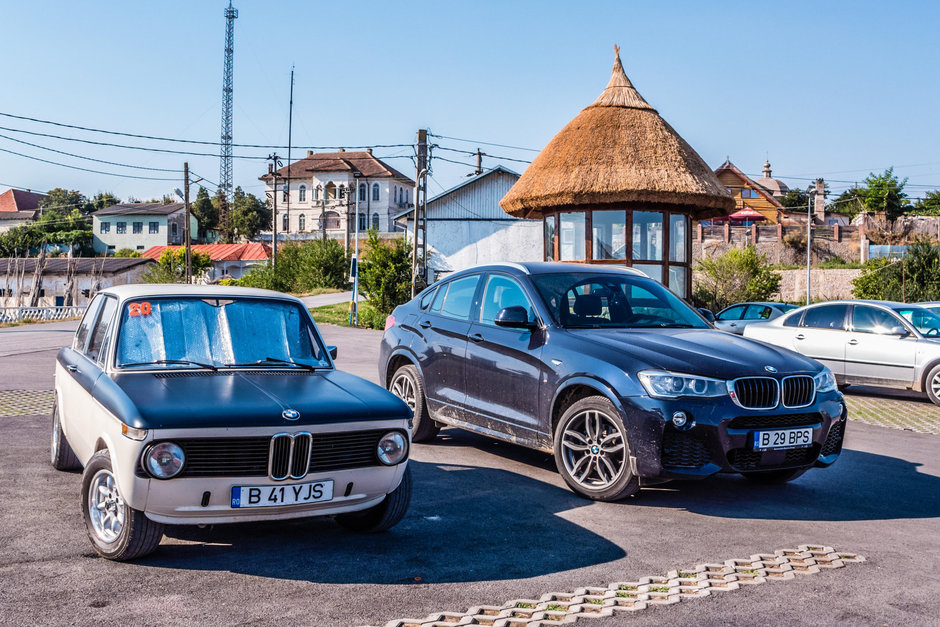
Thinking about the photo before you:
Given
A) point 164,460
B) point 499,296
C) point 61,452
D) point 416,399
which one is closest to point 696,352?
point 499,296

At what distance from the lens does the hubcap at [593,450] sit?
245 inches

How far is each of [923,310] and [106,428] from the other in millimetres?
13357

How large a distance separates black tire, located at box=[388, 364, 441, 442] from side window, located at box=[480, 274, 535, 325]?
115cm

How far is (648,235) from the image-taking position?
22.6m

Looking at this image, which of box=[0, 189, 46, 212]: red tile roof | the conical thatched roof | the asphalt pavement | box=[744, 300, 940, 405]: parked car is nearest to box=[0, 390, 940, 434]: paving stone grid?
box=[744, 300, 940, 405]: parked car

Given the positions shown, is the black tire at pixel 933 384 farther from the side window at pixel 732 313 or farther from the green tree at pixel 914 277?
the green tree at pixel 914 277

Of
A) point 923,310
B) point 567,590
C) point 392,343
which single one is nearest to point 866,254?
point 923,310

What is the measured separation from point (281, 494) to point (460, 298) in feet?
12.9

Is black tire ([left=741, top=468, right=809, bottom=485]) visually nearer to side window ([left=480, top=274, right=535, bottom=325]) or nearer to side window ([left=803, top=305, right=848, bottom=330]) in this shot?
side window ([left=480, top=274, right=535, bottom=325])

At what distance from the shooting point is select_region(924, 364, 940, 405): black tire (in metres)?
13.2

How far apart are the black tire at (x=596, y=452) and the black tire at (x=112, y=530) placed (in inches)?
122

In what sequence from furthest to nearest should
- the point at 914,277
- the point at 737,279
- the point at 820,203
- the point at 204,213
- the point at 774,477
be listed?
the point at 204,213
the point at 820,203
the point at 737,279
the point at 914,277
the point at 774,477

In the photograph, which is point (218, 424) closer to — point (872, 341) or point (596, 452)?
point (596, 452)

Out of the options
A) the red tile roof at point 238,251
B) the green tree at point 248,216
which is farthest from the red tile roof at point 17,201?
the red tile roof at point 238,251
